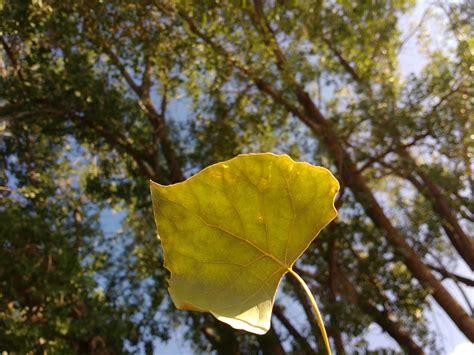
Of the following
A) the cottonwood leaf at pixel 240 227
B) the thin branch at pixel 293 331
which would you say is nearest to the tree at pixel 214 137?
the thin branch at pixel 293 331

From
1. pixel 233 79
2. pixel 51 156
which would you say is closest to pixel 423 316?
pixel 233 79

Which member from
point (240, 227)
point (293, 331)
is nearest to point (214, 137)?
point (293, 331)

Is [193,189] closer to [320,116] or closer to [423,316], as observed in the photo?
[423,316]

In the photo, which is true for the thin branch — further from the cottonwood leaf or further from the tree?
the cottonwood leaf

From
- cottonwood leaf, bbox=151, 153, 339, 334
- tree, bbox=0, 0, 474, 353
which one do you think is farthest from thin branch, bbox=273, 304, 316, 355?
cottonwood leaf, bbox=151, 153, 339, 334

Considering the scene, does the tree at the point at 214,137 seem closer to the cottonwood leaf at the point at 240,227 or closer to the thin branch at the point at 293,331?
the thin branch at the point at 293,331
